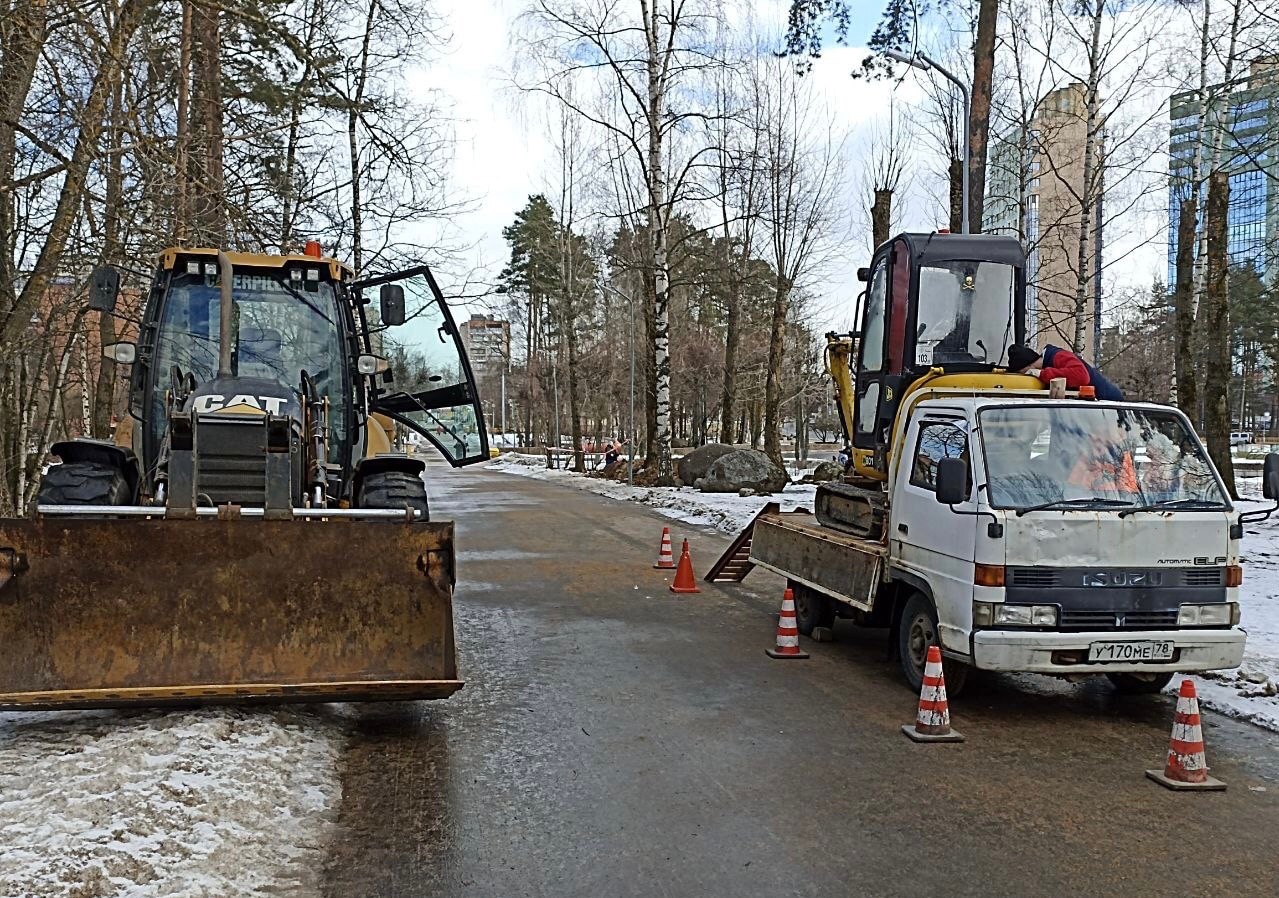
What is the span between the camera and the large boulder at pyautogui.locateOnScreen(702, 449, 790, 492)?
27.3 meters

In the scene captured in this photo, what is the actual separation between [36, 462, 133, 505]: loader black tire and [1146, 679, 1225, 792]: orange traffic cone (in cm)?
706

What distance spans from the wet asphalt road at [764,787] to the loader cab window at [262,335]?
2.62 metres

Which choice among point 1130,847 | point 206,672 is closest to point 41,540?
point 206,672

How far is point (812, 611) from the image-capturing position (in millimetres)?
9766

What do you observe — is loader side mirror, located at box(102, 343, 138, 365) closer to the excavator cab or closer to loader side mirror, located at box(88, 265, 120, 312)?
loader side mirror, located at box(88, 265, 120, 312)

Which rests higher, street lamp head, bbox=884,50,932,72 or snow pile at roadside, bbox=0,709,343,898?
street lamp head, bbox=884,50,932,72

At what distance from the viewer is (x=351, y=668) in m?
6.26

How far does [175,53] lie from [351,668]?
12.0 m

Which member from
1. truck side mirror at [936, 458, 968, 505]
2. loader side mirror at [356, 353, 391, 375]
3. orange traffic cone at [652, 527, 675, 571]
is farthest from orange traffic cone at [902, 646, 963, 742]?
orange traffic cone at [652, 527, 675, 571]

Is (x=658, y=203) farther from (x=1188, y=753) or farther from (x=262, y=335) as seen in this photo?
(x=1188, y=753)

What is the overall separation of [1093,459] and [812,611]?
10.7ft

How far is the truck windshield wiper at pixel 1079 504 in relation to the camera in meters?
6.82

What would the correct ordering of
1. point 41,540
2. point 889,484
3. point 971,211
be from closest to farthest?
point 41,540
point 889,484
point 971,211

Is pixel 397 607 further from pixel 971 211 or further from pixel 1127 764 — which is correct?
pixel 971 211
